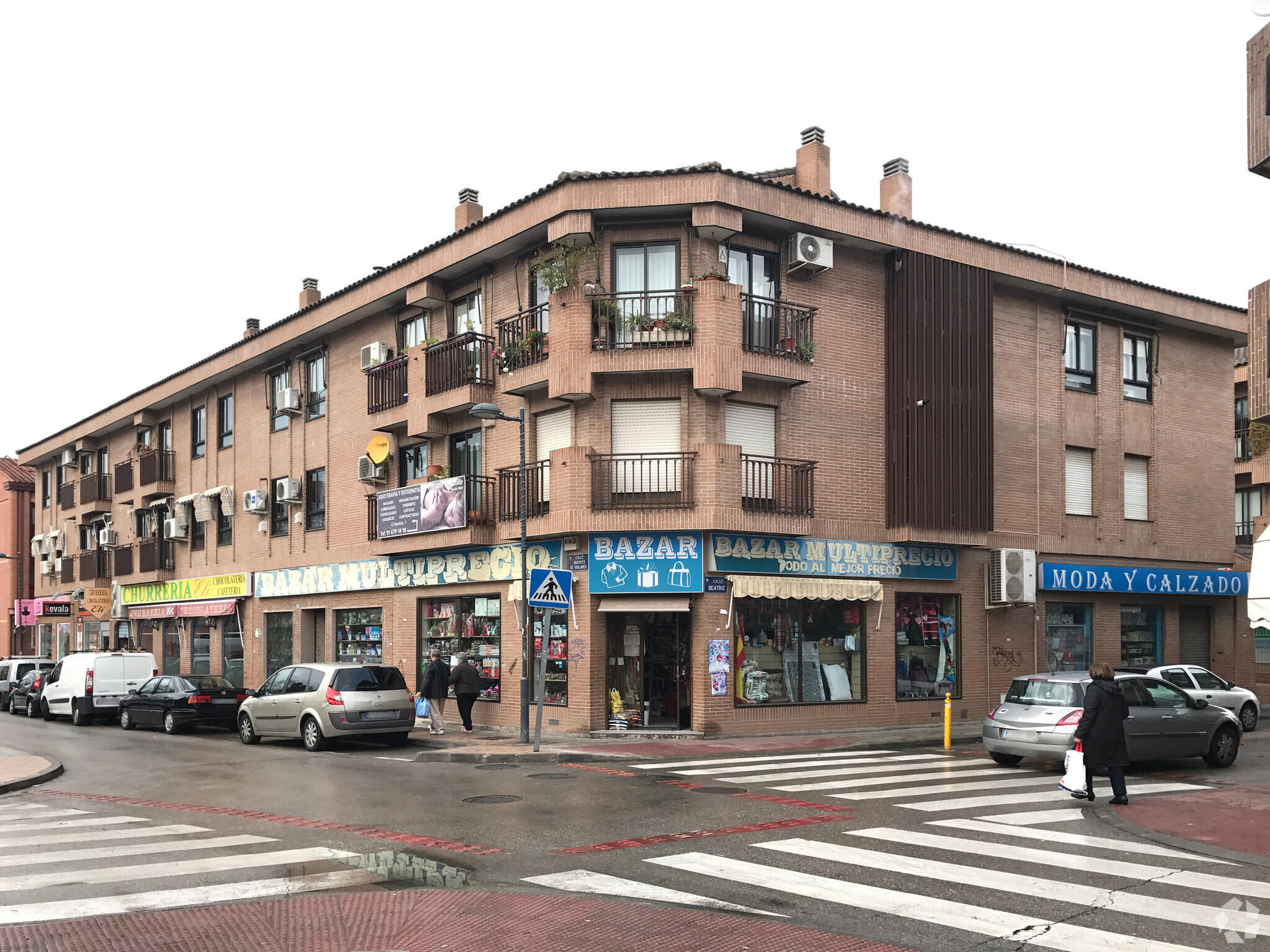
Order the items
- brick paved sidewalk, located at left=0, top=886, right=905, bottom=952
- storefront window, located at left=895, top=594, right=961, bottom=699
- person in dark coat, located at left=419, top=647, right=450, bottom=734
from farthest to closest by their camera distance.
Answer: storefront window, located at left=895, top=594, right=961, bottom=699 → person in dark coat, located at left=419, top=647, right=450, bottom=734 → brick paved sidewalk, located at left=0, top=886, right=905, bottom=952

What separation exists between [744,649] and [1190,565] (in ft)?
45.2

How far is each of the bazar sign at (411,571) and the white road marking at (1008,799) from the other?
368 inches

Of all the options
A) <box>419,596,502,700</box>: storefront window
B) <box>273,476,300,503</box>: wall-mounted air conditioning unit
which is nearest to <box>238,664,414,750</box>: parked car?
<box>419,596,502,700</box>: storefront window

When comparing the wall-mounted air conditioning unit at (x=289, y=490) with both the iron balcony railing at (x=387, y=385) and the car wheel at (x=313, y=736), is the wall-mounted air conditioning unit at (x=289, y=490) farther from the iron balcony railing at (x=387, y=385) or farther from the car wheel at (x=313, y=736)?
the car wheel at (x=313, y=736)

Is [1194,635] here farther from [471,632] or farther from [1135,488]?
[471,632]

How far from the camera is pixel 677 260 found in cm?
2114

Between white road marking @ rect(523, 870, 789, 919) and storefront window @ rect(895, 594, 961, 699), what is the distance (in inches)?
614

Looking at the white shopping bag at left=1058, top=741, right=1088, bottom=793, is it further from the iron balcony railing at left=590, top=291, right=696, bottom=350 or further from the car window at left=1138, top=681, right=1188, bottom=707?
the iron balcony railing at left=590, top=291, right=696, bottom=350

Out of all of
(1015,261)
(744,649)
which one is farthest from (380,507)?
(1015,261)

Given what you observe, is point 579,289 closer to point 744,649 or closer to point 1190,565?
point 744,649

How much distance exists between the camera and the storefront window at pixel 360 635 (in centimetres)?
2723

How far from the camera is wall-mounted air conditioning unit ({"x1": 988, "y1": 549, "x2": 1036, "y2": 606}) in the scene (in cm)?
2405

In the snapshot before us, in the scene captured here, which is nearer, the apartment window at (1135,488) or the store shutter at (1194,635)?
the apartment window at (1135,488)

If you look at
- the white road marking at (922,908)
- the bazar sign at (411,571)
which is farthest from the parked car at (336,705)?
the white road marking at (922,908)
